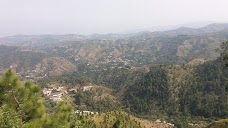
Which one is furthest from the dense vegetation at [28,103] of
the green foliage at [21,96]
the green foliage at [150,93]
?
the green foliage at [150,93]

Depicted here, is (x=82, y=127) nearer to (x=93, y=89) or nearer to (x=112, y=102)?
(x=112, y=102)

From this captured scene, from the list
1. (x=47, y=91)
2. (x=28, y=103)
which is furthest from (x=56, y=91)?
(x=28, y=103)

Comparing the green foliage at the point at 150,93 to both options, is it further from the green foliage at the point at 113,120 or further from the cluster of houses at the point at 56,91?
the green foliage at the point at 113,120

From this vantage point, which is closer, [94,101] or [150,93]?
[94,101]

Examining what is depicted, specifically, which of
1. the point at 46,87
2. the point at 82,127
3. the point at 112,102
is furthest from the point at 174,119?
the point at 82,127

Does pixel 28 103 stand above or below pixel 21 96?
below

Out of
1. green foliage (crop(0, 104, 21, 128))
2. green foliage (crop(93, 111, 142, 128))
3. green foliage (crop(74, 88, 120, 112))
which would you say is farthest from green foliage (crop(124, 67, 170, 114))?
green foliage (crop(0, 104, 21, 128))

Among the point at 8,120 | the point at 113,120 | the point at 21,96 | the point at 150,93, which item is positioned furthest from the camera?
the point at 150,93

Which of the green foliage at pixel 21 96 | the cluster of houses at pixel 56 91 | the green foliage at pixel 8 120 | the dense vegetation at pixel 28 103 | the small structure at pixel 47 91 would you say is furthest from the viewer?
the small structure at pixel 47 91

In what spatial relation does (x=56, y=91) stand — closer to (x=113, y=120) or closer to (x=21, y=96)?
(x=113, y=120)

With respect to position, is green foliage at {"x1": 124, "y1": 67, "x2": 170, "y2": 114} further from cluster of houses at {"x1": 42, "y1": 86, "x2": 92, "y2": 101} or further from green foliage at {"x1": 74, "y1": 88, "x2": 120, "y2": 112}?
cluster of houses at {"x1": 42, "y1": 86, "x2": 92, "y2": 101}

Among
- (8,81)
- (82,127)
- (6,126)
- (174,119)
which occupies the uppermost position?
(8,81)
